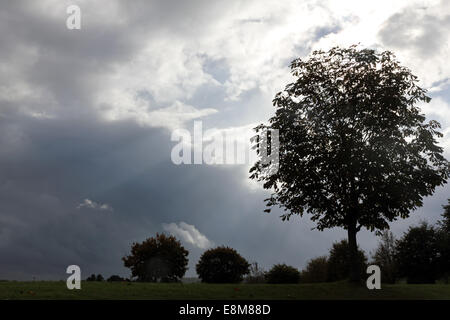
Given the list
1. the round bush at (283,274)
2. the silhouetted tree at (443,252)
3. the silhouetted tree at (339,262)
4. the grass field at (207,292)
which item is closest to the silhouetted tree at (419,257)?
the silhouetted tree at (443,252)

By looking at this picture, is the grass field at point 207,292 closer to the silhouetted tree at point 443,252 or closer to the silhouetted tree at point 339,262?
the silhouetted tree at point 339,262

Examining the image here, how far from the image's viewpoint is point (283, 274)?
36.1 m

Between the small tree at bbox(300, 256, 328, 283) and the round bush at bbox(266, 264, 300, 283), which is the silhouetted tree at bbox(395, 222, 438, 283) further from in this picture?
the round bush at bbox(266, 264, 300, 283)

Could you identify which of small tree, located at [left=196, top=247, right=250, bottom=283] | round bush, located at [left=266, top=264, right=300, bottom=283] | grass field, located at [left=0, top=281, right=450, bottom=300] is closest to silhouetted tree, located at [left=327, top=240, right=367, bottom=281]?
round bush, located at [left=266, top=264, right=300, bottom=283]

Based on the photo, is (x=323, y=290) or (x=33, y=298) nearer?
(x=33, y=298)

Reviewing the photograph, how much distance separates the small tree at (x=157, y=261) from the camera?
41750 mm

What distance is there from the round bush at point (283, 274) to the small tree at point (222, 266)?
4.23 meters

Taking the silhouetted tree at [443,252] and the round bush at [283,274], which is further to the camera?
the silhouetted tree at [443,252]

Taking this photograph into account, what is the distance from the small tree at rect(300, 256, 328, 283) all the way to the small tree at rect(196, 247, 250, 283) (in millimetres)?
9090

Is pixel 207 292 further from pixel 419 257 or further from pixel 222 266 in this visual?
pixel 419 257
